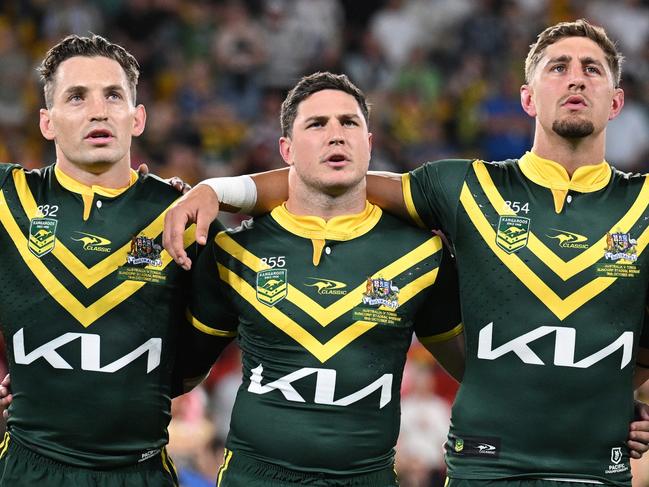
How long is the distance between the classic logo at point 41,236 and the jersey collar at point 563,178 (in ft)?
6.67

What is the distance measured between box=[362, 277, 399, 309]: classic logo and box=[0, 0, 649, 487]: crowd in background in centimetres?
696

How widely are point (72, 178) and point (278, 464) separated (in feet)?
5.07

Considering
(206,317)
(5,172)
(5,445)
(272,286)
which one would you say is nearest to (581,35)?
(272,286)

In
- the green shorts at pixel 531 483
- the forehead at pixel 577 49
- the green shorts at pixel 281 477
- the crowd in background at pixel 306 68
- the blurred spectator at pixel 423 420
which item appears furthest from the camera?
the crowd in background at pixel 306 68

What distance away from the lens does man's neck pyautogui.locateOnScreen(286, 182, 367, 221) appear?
516 centimetres

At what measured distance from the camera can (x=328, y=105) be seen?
5.18 m

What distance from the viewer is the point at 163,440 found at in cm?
527

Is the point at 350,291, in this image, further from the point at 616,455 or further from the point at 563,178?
the point at 616,455

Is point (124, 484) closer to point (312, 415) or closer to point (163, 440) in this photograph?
point (163, 440)

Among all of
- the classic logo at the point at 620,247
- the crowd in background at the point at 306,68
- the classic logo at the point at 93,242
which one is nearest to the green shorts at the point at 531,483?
the classic logo at the point at 620,247

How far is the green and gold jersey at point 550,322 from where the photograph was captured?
4816 mm

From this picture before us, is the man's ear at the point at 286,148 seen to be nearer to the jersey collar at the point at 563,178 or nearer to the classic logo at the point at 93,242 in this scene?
the classic logo at the point at 93,242

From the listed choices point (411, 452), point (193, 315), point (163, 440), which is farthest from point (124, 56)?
point (411, 452)

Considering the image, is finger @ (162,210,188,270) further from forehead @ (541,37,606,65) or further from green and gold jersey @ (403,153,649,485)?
forehead @ (541,37,606,65)
